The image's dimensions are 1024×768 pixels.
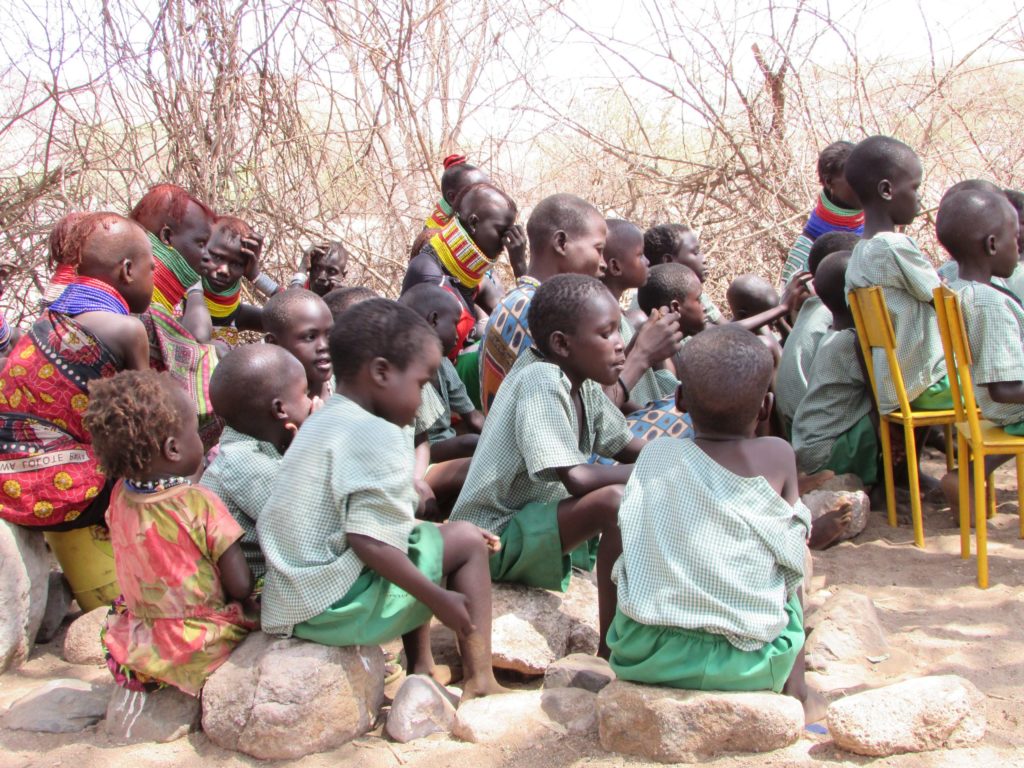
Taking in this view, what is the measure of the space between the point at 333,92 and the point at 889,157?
3.61 meters

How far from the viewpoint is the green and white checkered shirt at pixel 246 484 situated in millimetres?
2879

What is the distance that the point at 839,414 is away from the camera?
458cm

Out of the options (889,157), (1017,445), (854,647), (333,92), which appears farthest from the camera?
(333,92)

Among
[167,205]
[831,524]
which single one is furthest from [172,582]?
[831,524]

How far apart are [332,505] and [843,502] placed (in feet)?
7.55

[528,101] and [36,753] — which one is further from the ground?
[528,101]

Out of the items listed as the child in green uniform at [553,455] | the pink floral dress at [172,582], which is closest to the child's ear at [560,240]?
the child in green uniform at [553,455]

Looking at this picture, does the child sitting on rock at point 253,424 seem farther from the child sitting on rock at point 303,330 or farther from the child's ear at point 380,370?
the child sitting on rock at point 303,330

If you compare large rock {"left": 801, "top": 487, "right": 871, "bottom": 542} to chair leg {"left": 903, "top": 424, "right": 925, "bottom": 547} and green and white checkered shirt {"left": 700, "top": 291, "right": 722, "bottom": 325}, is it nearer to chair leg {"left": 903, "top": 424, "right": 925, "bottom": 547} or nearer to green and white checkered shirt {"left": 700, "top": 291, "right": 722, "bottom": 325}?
chair leg {"left": 903, "top": 424, "right": 925, "bottom": 547}

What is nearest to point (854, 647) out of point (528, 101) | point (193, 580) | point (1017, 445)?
point (1017, 445)

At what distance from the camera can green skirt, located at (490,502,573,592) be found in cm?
304

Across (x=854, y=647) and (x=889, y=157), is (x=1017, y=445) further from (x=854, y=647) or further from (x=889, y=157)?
(x=889, y=157)

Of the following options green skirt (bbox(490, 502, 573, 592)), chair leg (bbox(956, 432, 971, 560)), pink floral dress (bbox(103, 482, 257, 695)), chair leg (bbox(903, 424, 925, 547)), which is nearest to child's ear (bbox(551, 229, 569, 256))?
green skirt (bbox(490, 502, 573, 592))

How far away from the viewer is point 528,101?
7.45m
